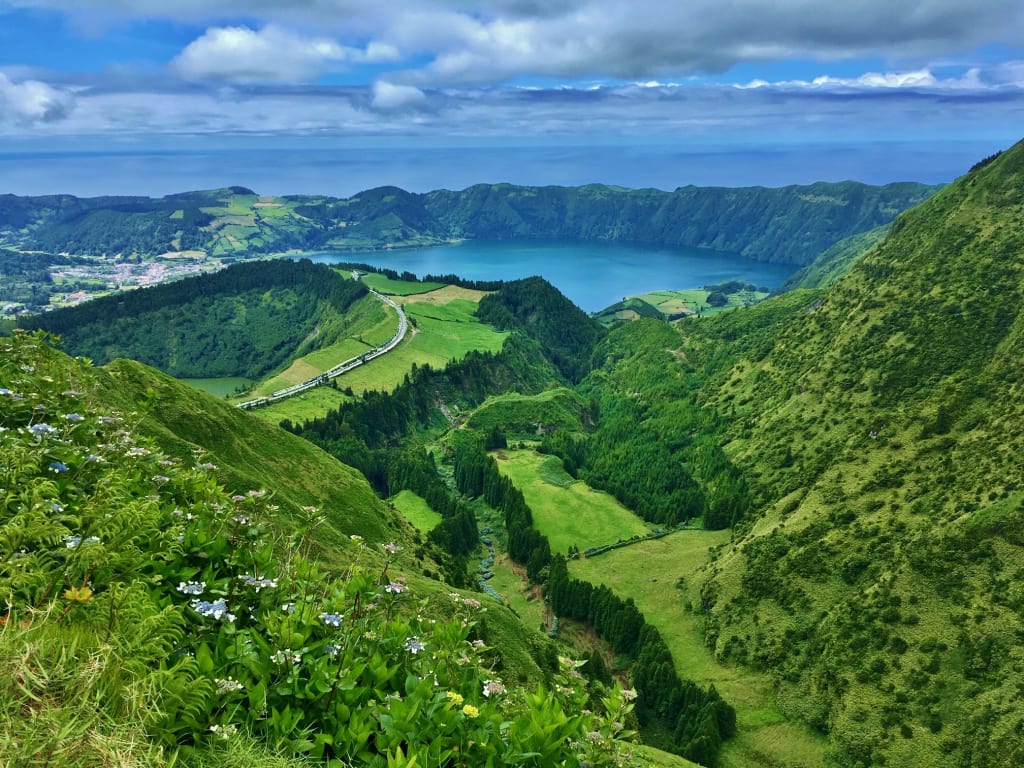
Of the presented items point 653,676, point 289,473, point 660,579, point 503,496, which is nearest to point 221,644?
point 289,473

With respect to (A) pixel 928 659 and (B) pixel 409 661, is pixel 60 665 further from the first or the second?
(A) pixel 928 659

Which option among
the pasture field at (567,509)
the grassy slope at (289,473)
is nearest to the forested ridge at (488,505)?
the pasture field at (567,509)

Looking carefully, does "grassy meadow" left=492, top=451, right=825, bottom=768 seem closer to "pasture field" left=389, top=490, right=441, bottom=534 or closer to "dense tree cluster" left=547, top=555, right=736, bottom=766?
"dense tree cluster" left=547, top=555, right=736, bottom=766

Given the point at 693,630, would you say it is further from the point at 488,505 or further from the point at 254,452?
the point at 254,452

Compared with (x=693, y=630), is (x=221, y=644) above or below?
above

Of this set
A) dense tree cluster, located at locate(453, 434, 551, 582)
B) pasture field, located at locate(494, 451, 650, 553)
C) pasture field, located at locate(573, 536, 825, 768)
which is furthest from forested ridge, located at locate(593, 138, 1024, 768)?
dense tree cluster, located at locate(453, 434, 551, 582)

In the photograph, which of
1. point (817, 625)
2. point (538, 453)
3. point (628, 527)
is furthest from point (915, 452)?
point (538, 453)
